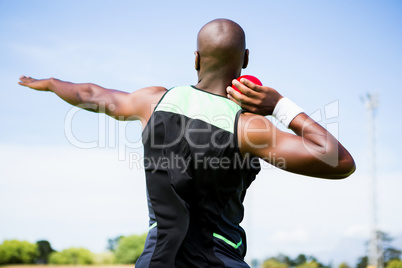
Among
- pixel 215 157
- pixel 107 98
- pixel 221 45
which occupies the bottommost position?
pixel 215 157

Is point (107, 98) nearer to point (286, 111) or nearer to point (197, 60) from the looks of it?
point (197, 60)

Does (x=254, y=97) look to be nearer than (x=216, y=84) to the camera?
Yes

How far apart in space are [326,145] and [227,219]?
2.41 feet

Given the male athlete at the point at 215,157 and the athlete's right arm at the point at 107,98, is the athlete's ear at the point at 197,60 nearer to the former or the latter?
the male athlete at the point at 215,157

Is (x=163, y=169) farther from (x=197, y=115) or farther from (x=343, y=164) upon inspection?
(x=343, y=164)

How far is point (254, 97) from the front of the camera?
8.20 feet

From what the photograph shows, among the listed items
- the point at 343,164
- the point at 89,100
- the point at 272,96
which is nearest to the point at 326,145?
the point at 343,164

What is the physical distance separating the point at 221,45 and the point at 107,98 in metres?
0.90

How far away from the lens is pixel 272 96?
255 cm

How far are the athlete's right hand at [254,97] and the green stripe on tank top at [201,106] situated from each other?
6 cm

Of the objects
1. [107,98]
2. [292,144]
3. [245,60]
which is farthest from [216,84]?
[107,98]

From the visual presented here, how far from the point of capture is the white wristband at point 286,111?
8.25ft

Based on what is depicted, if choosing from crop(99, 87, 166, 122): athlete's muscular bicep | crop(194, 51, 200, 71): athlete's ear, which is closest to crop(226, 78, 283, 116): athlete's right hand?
crop(194, 51, 200, 71): athlete's ear

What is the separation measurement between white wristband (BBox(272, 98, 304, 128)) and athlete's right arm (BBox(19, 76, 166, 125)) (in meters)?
0.74
